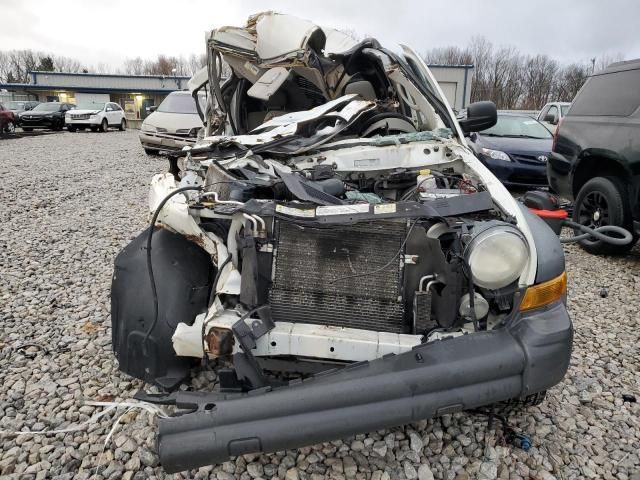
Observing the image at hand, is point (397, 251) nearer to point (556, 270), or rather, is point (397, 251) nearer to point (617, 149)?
point (556, 270)

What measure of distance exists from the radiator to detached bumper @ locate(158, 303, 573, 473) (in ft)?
0.87

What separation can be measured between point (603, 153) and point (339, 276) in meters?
3.88

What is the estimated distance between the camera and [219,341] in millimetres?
1884

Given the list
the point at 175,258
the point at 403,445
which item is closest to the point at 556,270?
the point at 403,445

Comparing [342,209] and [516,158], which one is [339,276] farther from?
[516,158]

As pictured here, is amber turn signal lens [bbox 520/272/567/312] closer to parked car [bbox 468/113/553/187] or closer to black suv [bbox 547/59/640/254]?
black suv [bbox 547/59/640/254]

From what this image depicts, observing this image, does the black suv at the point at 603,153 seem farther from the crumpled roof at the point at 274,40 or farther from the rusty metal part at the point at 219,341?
the rusty metal part at the point at 219,341

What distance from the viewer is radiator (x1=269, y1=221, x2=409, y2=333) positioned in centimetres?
202

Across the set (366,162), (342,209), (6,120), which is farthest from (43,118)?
(342,209)

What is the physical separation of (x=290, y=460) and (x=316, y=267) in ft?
2.85

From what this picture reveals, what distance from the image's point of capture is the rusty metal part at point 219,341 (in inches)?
74.2

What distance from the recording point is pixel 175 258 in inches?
95.6

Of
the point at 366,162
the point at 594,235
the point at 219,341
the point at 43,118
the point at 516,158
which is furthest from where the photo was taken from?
the point at 43,118

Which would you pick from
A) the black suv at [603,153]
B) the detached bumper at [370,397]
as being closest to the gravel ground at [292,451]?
the detached bumper at [370,397]
